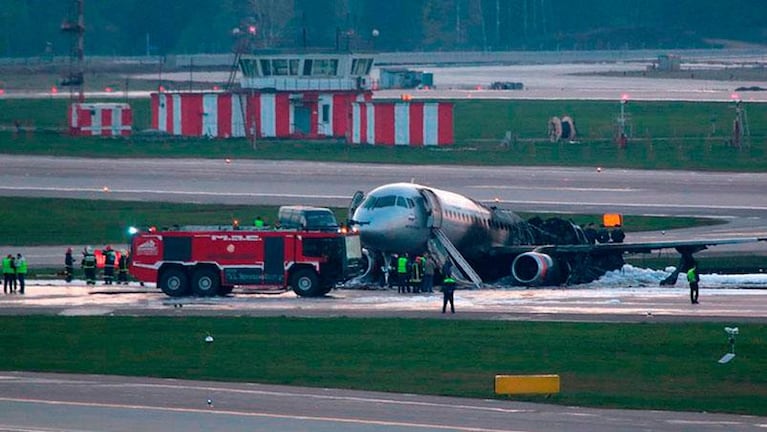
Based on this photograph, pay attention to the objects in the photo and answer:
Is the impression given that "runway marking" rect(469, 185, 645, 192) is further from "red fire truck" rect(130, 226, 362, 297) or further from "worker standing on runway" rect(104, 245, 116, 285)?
"red fire truck" rect(130, 226, 362, 297)

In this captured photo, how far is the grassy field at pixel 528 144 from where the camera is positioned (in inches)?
4163

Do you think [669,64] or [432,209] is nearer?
[432,209]

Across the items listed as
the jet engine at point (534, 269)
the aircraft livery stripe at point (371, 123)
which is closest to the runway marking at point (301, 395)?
the jet engine at point (534, 269)

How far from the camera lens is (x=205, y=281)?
52.5 meters

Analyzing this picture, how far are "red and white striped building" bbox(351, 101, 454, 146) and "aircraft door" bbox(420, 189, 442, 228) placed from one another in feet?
188

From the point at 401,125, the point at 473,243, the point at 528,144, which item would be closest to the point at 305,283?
the point at 473,243

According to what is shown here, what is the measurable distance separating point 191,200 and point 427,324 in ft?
136

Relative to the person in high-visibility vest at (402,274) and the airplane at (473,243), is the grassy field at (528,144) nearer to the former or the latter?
the airplane at (473,243)

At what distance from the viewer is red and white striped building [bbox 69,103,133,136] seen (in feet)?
407

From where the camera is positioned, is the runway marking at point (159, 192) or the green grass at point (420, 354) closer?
the green grass at point (420, 354)

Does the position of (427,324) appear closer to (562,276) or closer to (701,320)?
(701,320)

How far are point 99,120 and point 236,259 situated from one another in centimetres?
7476

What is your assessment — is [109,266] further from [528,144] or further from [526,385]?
[528,144]

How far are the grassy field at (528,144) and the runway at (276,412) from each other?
233 ft
